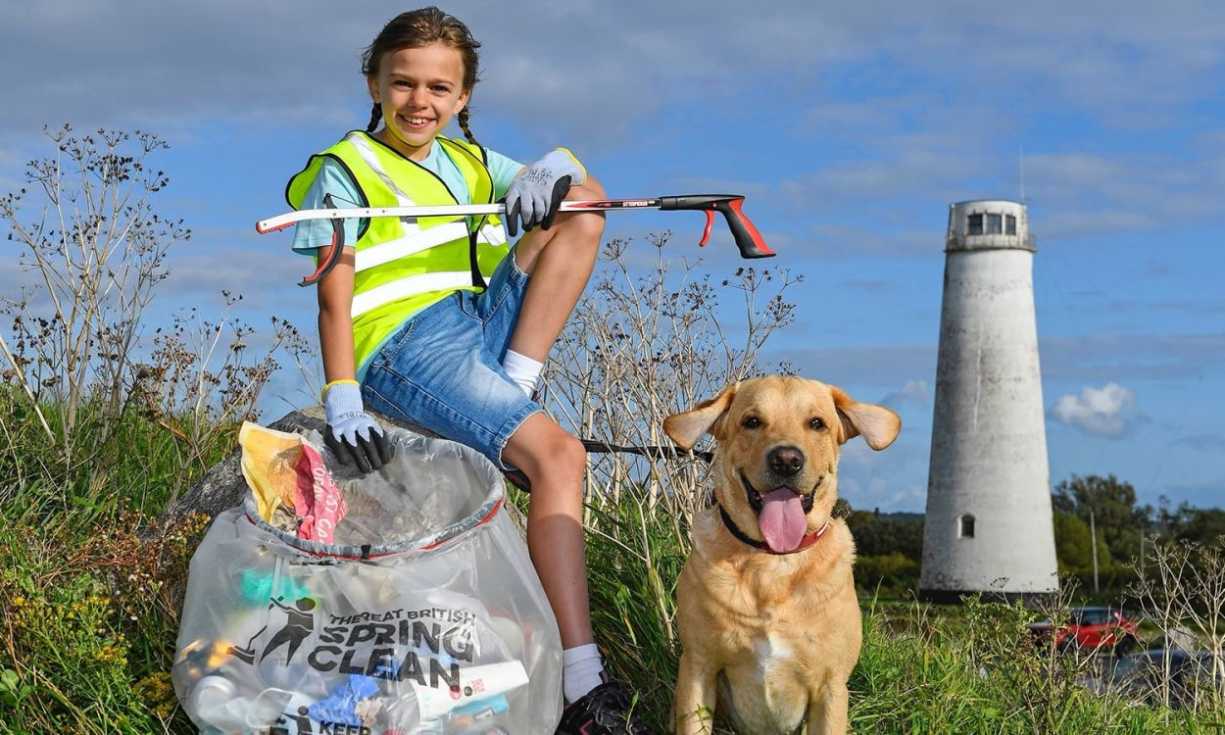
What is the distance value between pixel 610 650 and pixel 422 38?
1.96 m

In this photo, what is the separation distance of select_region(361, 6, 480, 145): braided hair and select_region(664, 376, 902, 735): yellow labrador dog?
1.48 meters

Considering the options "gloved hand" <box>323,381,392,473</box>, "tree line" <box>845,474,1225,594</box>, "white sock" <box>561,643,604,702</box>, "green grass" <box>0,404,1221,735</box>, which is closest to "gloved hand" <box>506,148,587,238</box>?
"gloved hand" <box>323,381,392,473</box>

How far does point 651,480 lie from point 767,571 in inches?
55.0

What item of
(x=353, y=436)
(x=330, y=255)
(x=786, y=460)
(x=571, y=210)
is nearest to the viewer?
(x=786, y=460)

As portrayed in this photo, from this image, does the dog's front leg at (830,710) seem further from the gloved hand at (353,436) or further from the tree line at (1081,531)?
the tree line at (1081,531)

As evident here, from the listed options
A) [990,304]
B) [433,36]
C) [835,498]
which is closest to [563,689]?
[835,498]

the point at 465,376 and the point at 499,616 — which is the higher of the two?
the point at 465,376

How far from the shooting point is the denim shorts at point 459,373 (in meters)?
3.80

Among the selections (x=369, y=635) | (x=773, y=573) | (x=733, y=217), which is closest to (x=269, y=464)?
(x=369, y=635)

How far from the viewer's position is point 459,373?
3852 millimetres

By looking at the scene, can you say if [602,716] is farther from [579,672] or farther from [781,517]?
[781,517]

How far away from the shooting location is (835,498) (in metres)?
3.39

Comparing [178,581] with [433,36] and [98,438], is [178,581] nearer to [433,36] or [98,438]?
[433,36]

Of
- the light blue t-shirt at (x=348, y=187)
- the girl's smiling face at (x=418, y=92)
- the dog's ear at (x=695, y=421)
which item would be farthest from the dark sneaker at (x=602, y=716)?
the girl's smiling face at (x=418, y=92)
